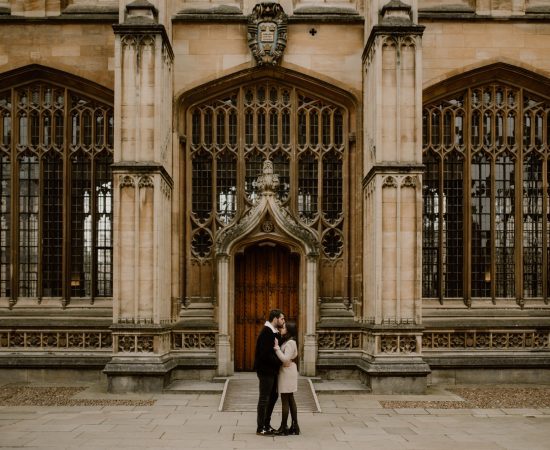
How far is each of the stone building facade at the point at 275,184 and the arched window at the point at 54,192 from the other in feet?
0.15

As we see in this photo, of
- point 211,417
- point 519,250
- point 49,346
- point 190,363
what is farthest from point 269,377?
point 519,250

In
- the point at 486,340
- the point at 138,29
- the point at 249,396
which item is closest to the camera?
the point at 249,396

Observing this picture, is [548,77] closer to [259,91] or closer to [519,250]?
[519,250]

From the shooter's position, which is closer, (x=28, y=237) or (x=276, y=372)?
(x=276, y=372)

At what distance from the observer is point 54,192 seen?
720 inches

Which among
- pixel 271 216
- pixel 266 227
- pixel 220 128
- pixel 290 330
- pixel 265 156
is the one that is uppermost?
pixel 220 128

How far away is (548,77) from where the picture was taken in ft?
59.5

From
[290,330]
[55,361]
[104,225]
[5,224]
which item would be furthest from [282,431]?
[5,224]

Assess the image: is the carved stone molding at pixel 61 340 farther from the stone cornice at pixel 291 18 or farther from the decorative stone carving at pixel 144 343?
the stone cornice at pixel 291 18

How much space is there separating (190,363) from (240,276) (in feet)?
7.17

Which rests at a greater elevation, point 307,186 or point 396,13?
point 396,13

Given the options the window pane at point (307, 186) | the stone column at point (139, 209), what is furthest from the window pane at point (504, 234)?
the stone column at point (139, 209)

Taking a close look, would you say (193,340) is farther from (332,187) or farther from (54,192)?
(54,192)

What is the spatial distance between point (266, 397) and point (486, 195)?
898 cm
